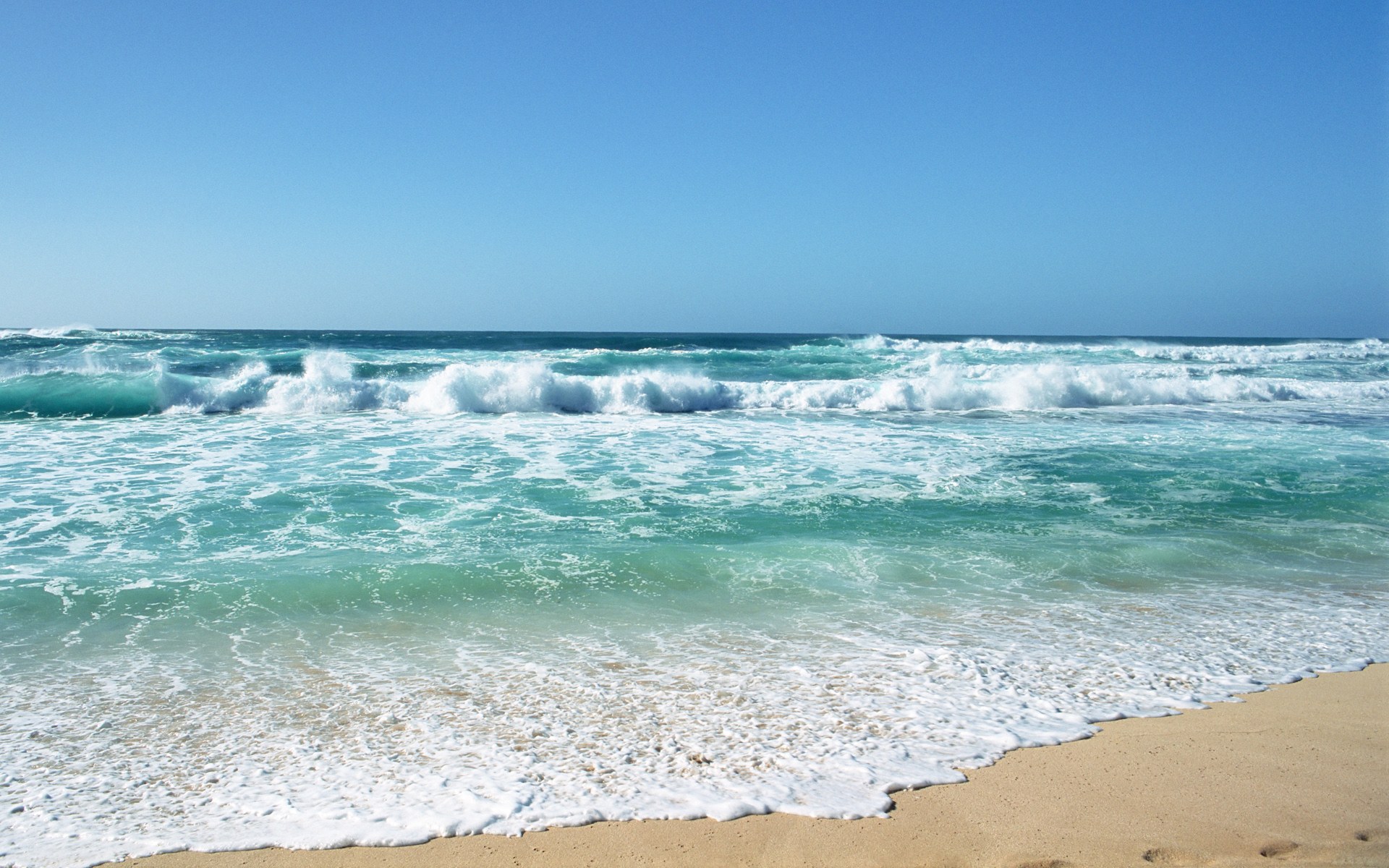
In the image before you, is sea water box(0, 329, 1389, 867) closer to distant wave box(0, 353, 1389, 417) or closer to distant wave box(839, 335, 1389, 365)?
distant wave box(0, 353, 1389, 417)

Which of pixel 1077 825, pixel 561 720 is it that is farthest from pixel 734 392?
pixel 1077 825

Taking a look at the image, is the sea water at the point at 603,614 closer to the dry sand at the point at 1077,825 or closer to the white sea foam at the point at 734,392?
the dry sand at the point at 1077,825

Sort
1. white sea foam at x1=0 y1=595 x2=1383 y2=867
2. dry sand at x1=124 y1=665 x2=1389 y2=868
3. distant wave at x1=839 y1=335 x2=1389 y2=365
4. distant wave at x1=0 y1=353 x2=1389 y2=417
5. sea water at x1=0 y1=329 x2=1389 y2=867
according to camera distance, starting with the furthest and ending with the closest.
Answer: distant wave at x1=839 y1=335 x2=1389 y2=365 < distant wave at x1=0 y1=353 x2=1389 y2=417 < sea water at x1=0 y1=329 x2=1389 y2=867 < white sea foam at x1=0 y1=595 x2=1383 y2=867 < dry sand at x1=124 y1=665 x2=1389 y2=868

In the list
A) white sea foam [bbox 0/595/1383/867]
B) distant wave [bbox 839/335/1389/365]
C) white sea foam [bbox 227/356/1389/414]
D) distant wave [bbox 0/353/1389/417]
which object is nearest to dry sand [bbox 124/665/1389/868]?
white sea foam [bbox 0/595/1383/867]

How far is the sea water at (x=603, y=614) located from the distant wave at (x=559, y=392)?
362cm

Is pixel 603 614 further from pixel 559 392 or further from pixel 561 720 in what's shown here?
pixel 559 392

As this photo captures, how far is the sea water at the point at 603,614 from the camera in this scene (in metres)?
3.22

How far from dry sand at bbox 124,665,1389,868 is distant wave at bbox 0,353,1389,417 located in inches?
568

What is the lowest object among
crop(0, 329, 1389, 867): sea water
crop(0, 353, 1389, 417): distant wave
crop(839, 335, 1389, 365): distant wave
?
crop(0, 329, 1389, 867): sea water

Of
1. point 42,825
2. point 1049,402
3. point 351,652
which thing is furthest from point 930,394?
point 42,825

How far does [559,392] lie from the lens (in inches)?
707

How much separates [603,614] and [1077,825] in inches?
115

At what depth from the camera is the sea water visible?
10.6 ft

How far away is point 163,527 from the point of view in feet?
23.9
